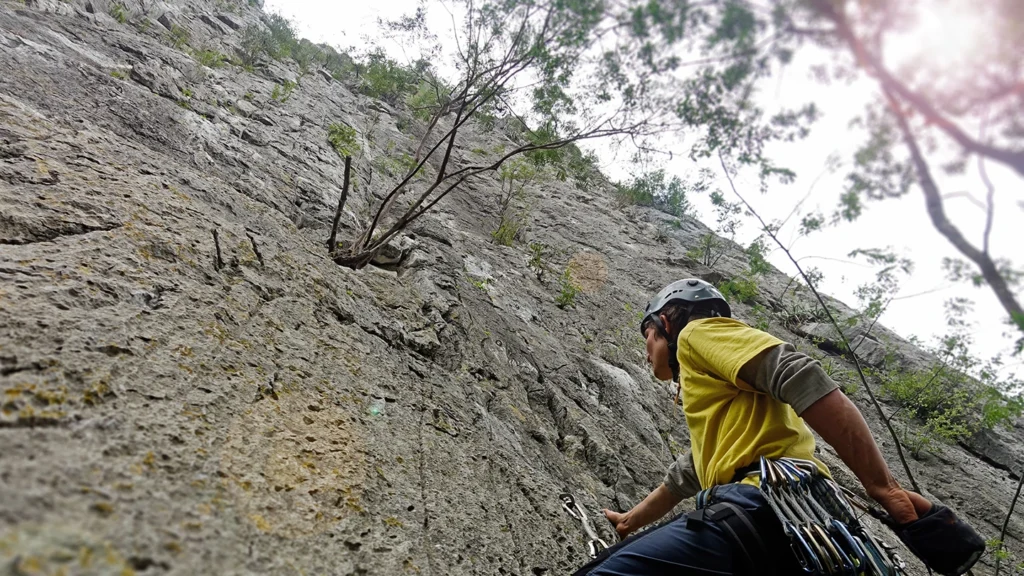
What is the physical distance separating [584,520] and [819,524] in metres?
1.27

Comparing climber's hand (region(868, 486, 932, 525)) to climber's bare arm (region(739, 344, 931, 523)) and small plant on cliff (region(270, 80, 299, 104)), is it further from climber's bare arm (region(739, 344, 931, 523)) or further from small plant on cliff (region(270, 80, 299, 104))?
small plant on cliff (region(270, 80, 299, 104))

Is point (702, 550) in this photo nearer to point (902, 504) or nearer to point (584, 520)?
point (902, 504)

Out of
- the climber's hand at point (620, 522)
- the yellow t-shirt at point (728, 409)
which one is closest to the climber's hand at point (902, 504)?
the yellow t-shirt at point (728, 409)

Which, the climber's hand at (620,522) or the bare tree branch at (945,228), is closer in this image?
the bare tree branch at (945,228)

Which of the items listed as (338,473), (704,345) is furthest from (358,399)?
(704,345)

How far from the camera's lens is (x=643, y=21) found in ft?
7.45

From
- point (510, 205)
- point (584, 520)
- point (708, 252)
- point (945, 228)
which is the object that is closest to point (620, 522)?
point (584, 520)

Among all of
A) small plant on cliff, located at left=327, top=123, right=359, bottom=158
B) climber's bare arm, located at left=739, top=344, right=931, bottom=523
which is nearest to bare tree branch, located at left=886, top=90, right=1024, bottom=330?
climber's bare arm, located at left=739, top=344, right=931, bottom=523

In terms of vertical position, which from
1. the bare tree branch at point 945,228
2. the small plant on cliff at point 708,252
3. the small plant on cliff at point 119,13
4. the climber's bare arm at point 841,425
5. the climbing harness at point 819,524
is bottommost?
the climbing harness at point 819,524

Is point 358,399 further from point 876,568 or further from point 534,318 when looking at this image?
point 534,318

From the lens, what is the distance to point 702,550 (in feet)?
6.36

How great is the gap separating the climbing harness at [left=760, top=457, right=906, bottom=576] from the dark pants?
8cm

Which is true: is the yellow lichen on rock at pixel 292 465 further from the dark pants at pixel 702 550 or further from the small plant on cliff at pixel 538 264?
the small plant on cliff at pixel 538 264

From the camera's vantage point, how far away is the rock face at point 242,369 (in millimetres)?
1459
